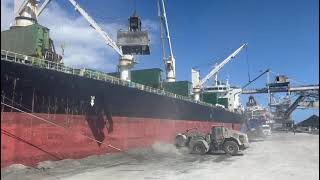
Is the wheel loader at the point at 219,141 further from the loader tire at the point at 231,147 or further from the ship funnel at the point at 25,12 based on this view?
the ship funnel at the point at 25,12

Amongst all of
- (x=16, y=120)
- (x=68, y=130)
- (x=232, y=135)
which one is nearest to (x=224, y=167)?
(x=232, y=135)

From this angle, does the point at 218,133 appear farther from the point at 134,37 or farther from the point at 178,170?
the point at 134,37

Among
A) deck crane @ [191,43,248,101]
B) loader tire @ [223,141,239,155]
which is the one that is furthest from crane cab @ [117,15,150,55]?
deck crane @ [191,43,248,101]

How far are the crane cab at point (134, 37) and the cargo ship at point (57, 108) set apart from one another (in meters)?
3.59

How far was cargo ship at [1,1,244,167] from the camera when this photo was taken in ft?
75.0

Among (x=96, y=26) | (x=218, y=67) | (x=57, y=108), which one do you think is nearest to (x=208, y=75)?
(x=218, y=67)

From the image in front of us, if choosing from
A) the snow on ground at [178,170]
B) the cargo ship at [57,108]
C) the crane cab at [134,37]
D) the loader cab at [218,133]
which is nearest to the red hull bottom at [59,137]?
the cargo ship at [57,108]

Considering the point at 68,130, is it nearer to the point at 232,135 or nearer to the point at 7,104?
the point at 7,104

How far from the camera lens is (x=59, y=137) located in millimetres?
25609

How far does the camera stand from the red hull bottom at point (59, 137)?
22.0 meters

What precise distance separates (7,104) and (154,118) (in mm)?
21781

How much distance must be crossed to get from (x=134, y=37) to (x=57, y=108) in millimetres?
11076

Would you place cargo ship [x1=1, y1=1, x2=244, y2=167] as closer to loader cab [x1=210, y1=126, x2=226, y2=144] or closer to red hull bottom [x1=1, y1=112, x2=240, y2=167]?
red hull bottom [x1=1, y1=112, x2=240, y2=167]

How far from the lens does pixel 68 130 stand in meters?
26.8
